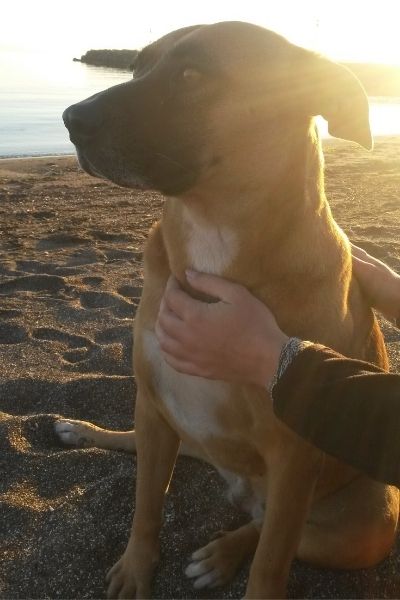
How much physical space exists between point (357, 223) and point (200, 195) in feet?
18.0

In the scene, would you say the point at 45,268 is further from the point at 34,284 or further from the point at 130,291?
the point at 130,291

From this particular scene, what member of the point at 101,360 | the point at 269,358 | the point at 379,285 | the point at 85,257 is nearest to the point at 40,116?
the point at 85,257

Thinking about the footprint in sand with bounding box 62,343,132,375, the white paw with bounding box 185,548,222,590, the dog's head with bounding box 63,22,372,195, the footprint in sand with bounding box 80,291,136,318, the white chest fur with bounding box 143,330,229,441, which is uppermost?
the dog's head with bounding box 63,22,372,195

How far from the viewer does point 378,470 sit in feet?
6.71

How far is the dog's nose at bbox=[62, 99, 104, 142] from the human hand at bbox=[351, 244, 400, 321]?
1.38 metres

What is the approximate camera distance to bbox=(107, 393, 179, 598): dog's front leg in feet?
9.25

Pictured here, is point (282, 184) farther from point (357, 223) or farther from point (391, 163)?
point (391, 163)

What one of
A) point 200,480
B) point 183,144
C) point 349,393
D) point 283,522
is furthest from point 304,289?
point 200,480

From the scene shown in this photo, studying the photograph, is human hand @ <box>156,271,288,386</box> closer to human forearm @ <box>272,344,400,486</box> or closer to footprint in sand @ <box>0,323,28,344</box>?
human forearm @ <box>272,344,400,486</box>

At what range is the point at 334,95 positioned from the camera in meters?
2.67

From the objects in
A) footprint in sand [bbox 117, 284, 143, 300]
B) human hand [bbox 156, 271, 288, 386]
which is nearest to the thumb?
human hand [bbox 156, 271, 288, 386]

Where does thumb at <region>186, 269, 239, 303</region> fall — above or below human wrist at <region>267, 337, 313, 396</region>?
above

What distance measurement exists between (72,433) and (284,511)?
1482mm

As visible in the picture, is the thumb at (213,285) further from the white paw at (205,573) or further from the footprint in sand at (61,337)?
the footprint in sand at (61,337)
